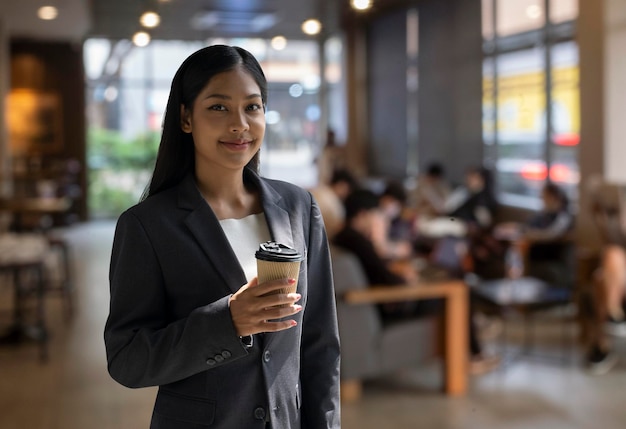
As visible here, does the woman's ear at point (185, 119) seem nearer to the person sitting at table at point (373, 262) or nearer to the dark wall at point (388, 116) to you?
the person sitting at table at point (373, 262)

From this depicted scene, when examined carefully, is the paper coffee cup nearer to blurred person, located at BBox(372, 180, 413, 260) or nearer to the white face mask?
blurred person, located at BBox(372, 180, 413, 260)

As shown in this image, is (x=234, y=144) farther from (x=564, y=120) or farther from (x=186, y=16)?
(x=564, y=120)

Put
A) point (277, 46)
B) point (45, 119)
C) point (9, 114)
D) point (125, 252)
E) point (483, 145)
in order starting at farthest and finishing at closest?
point (45, 119) < point (483, 145) < point (9, 114) < point (277, 46) < point (125, 252)

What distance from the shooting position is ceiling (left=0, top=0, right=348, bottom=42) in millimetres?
2338

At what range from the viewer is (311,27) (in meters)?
2.55

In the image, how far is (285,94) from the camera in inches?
94.2

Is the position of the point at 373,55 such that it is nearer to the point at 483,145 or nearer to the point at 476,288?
the point at 483,145

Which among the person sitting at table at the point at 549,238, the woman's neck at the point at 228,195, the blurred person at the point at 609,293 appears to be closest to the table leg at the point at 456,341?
the blurred person at the point at 609,293

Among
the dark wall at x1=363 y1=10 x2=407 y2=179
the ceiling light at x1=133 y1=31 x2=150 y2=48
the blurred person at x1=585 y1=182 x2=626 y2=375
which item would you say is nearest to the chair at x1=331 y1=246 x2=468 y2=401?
the blurred person at x1=585 y1=182 x2=626 y2=375

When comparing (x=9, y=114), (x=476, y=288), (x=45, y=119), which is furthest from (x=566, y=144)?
(x=45, y=119)

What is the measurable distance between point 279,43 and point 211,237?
1.26m

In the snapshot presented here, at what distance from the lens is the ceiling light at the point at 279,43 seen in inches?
93.4

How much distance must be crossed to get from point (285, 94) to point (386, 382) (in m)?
2.54

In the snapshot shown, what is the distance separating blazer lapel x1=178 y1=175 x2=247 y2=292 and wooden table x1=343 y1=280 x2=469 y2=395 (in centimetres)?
293
